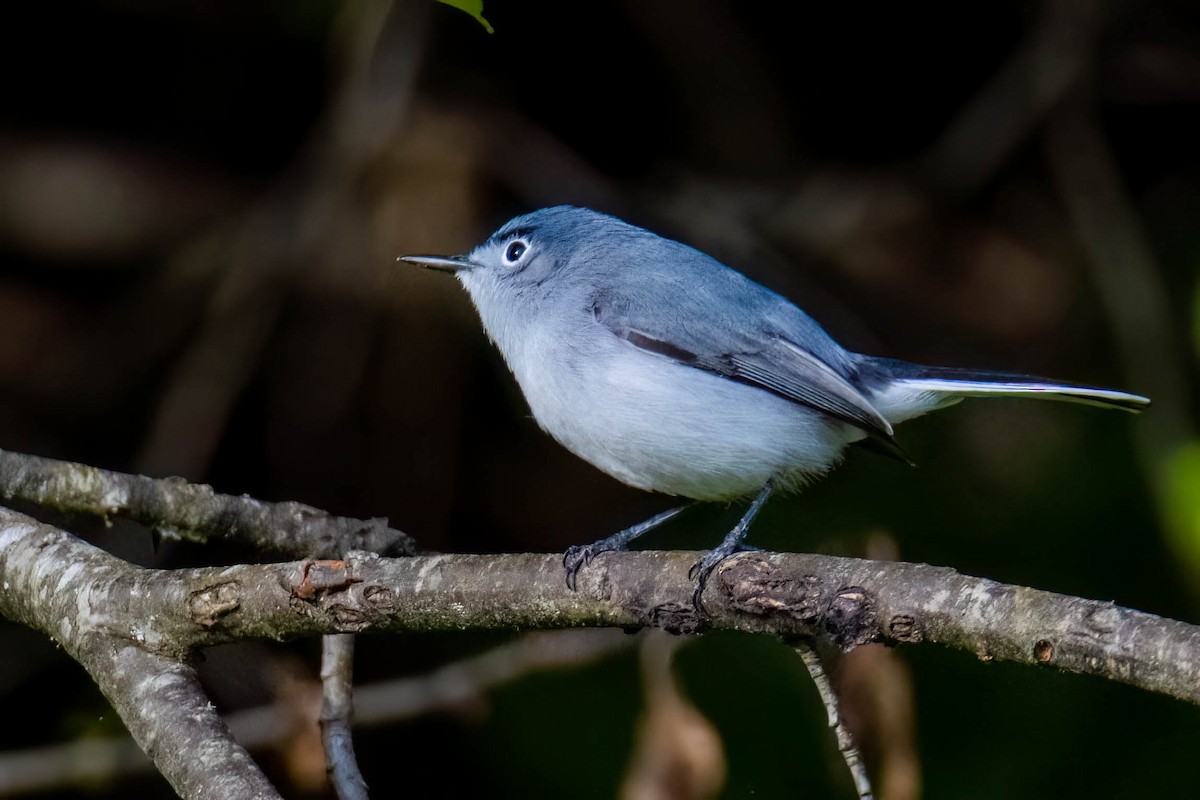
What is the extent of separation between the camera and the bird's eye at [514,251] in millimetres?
3121

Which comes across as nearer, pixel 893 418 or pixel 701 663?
pixel 893 418

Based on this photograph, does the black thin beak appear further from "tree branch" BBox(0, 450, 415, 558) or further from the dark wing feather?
"tree branch" BBox(0, 450, 415, 558)

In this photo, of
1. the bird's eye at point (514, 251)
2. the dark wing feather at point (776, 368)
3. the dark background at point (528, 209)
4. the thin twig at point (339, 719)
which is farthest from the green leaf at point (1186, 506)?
the thin twig at point (339, 719)

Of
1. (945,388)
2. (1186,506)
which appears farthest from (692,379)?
(1186,506)

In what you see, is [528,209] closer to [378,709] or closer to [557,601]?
[378,709]

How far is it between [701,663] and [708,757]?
77 cm

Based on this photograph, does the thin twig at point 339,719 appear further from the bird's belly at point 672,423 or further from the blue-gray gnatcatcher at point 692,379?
the bird's belly at point 672,423

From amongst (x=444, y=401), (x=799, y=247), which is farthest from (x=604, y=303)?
(x=799, y=247)

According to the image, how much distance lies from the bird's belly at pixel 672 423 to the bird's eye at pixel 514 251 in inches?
21.7

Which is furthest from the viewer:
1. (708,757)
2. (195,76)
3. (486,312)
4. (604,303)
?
(195,76)

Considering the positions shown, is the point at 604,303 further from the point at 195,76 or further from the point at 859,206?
the point at 195,76

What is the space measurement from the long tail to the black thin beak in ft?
3.45

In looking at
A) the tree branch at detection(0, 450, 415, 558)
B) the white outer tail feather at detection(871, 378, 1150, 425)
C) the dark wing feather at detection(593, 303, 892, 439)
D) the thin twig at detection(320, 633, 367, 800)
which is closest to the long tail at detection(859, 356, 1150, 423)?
the white outer tail feather at detection(871, 378, 1150, 425)

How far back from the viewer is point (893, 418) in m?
2.89
